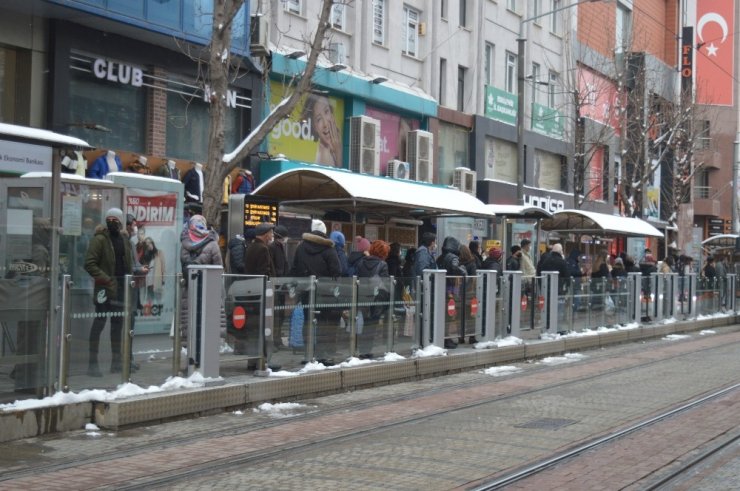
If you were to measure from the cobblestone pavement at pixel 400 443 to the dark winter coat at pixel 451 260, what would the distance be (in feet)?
8.99

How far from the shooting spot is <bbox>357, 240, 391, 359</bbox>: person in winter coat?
14414mm

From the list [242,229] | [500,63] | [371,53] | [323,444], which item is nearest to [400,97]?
[371,53]

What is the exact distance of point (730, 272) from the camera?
34.6 metres

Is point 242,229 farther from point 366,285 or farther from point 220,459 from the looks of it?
point 220,459

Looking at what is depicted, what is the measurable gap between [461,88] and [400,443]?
1009 inches

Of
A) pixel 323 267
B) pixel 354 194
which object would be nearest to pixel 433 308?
pixel 323 267

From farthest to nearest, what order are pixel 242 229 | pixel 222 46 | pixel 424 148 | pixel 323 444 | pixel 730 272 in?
pixel 730 272 < pixel 424 148 < pixel 242 229 < pixel 222 46 < pixel 323 444

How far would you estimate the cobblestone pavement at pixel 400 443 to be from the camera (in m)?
8.20

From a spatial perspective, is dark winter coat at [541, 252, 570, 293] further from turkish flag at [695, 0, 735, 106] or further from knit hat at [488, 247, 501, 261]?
turkish flag at [695, 0, 735, 106]

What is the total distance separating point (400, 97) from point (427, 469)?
2191 centimetres

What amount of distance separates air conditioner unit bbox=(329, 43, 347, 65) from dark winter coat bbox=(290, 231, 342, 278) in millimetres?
13308

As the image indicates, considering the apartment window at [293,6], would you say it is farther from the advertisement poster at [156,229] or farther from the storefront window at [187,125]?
the advertisement poster at [156,229]

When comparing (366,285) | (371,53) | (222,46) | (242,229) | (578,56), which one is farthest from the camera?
(578,56)

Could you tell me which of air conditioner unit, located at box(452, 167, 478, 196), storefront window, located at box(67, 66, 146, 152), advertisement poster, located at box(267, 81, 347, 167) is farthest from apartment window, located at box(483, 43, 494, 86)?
storefront window, located at box(67, 66, 146, 152)
